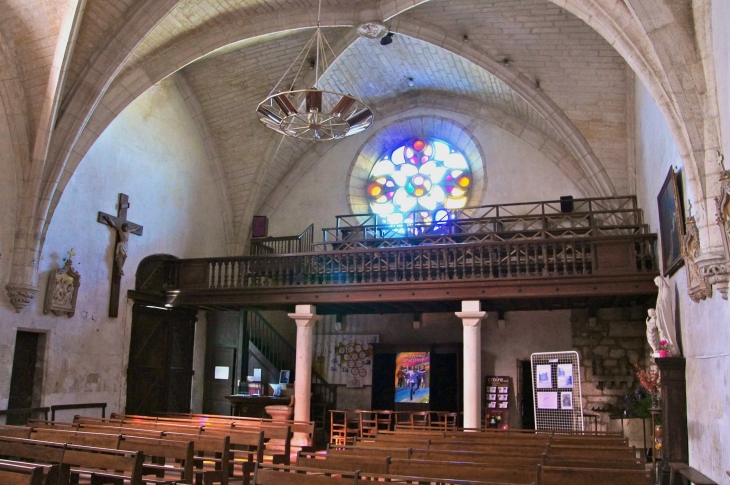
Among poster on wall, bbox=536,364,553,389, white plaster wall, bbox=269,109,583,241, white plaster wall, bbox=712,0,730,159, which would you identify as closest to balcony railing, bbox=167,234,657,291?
poster on wall, bbox=536,364,553,389

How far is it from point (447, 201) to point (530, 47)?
15.6 feet

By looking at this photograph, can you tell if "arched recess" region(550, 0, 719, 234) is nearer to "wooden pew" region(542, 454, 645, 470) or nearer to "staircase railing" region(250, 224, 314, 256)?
"wooden pew" region(542, 454, 645, 470)

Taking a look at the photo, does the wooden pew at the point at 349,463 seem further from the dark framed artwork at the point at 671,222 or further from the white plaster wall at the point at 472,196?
the white plaster wall at the point at 472,196

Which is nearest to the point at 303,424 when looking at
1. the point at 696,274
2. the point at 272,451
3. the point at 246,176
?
the point at 272,451

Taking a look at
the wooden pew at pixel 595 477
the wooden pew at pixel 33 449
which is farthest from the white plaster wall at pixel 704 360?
the wooden pew at pixel 33 449

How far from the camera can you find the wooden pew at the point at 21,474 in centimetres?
420

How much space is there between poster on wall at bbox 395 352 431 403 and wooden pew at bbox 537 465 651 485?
32.2ft

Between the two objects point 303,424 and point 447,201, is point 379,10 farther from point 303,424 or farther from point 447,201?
point 303,424

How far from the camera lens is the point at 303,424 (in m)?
9.24

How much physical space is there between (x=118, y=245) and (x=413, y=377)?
6.94m

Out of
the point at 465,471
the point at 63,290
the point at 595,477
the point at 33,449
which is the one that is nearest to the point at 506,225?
the point at 63,290

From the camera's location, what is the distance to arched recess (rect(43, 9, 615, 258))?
11.9m

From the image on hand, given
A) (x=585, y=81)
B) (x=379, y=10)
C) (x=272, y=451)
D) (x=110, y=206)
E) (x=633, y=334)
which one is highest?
(x=379, y=10)

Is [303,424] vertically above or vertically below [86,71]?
below
